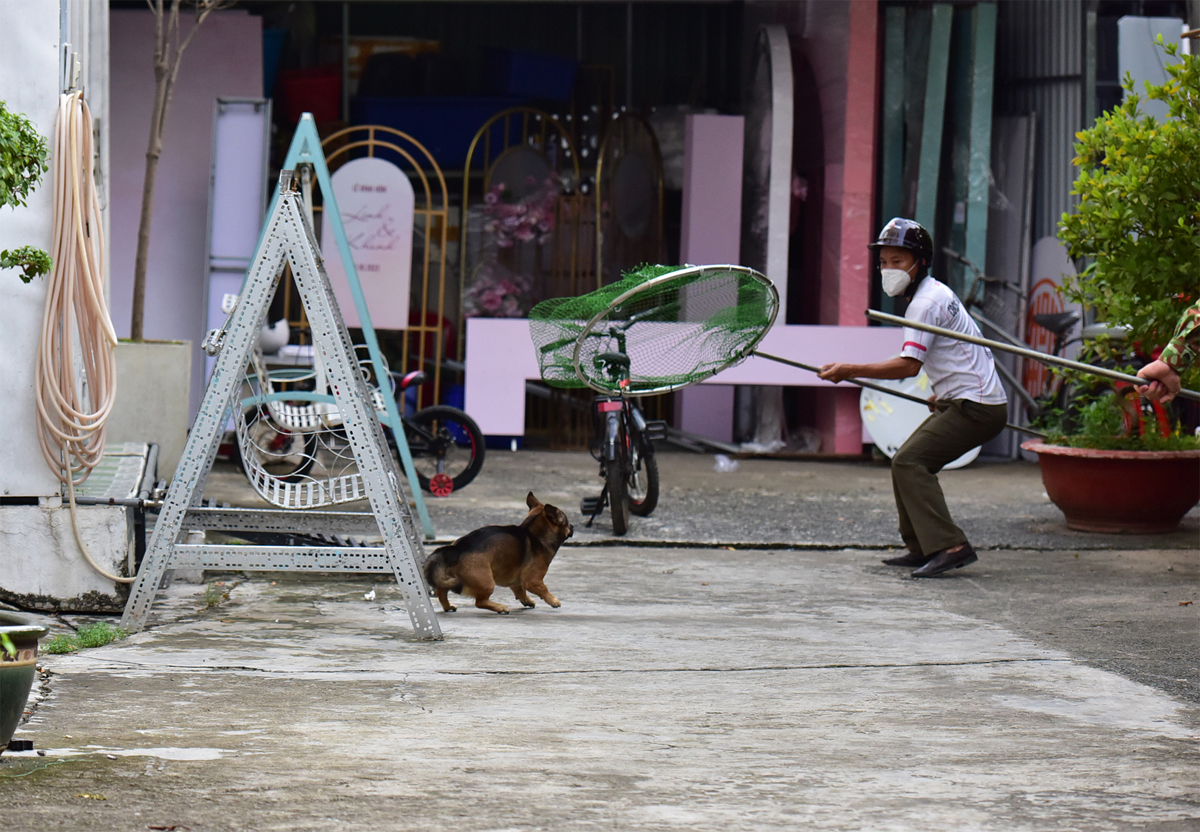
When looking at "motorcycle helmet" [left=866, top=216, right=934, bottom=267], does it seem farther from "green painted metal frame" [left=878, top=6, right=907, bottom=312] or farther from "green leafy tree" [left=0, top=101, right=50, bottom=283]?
"green painted metal frame" [left=878, top=6, right=907, bottom=312]

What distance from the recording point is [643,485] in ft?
26.0

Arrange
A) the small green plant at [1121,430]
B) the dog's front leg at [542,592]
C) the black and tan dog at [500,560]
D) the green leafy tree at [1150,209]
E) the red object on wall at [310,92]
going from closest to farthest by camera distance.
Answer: the black and tan dog at [500,560], the dog's front leg at [542,592], the green leafy tree at [1150,209], the small green plant at [1121,430], the red object on wall at [310,92]

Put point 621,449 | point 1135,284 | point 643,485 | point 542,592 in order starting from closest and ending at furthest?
1. point 542,592
2. point 1135,284
3. point 621,449
4. point 643,485

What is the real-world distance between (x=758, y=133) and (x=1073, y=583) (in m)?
6.45

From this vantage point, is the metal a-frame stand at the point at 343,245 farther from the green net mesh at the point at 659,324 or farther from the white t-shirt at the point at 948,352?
the white t-shirt at the point at 948,352

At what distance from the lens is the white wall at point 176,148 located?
11398 mm

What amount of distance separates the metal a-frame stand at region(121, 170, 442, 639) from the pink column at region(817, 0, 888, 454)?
22.0 feet

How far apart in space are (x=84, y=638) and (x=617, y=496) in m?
3.25

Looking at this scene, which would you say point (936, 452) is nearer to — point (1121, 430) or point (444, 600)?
point (1121, 430)

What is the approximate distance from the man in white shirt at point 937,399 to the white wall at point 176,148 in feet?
22.2

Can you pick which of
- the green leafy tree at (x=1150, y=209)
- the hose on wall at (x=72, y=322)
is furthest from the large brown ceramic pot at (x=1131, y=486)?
the hose on wall at (x=72, y=322)

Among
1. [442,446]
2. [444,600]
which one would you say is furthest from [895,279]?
[442,446]

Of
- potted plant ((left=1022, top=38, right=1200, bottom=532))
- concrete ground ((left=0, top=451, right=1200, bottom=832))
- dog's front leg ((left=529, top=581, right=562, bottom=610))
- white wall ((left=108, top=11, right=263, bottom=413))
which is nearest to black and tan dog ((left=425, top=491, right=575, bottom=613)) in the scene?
dog's front leg ((left=529, top=581, right=562, bottom=610))

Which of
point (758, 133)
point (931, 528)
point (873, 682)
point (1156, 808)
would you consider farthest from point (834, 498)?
point (1156, 808)
